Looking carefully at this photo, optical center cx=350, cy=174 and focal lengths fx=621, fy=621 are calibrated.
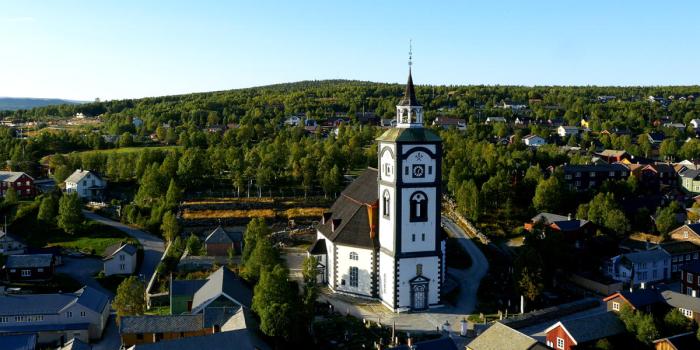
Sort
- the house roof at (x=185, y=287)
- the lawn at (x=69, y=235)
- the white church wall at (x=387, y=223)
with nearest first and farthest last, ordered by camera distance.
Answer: the house roof at (x=185, y=287) → the white church wall at (x=387, y=223) → the lawn at (x=69, y=235)

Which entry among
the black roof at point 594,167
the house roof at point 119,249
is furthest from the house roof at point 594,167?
the house roof at point 119,249

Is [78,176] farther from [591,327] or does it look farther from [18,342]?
[591,327]

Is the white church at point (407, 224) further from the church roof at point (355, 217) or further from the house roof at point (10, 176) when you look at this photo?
the house roof at point (10, 176)

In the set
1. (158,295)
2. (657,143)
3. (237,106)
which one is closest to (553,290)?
(158,295)

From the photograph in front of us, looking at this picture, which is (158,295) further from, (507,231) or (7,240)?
(507,231)

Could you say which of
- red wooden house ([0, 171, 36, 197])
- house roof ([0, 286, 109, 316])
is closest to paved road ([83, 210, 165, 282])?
red wooden house ([0, 171, 36, 197])
